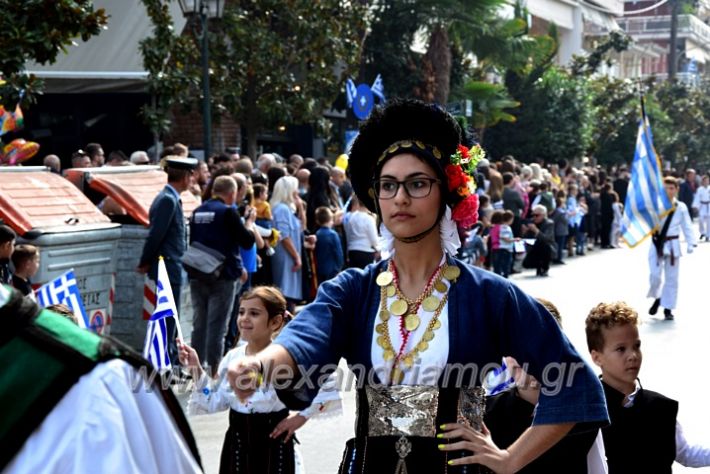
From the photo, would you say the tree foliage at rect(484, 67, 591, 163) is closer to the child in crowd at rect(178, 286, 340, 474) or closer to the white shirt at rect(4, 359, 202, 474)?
the child in crowd at rect(178, 286, 340, 474)

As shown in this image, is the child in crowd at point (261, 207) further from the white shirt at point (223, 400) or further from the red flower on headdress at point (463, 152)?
the red flower on headdress at point (463, 152)

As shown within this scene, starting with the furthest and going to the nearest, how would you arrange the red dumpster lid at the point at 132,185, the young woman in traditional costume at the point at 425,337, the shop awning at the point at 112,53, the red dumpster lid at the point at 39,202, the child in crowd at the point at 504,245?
the shop awning at the point at 112,53, the child in crowd at the point at 504,245, the red dumpster lid at the point at 132,185, the red dumpster lid at the point at 39,202, the young woman in traditional costume at the point at 425,337

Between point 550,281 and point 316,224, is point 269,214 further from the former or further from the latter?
point 550,281

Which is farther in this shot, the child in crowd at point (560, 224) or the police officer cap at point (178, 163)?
the child in crowd at point (560, 224)

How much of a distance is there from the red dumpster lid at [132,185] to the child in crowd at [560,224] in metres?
12.1

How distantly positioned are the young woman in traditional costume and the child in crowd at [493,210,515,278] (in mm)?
14289

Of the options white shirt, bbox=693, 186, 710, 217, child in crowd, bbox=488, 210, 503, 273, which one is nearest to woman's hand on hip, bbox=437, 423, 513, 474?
child in crowd, bbox=488, 210, 503, 273

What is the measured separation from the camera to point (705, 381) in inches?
398

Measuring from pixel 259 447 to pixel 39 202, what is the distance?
501 centimetres

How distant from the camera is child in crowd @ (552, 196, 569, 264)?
22.5 meters

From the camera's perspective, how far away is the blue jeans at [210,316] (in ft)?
31.9

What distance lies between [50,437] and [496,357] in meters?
1.77

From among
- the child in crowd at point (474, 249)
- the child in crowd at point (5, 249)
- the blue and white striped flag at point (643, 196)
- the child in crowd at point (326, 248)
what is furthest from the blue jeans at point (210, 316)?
the child in crowd at point (474, 249)

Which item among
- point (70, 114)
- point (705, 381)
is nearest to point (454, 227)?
point (705, 381)
